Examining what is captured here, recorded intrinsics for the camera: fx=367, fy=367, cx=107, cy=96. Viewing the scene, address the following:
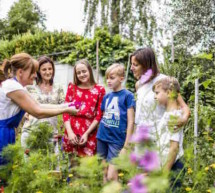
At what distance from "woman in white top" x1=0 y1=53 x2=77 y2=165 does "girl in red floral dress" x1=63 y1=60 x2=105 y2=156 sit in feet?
2.94

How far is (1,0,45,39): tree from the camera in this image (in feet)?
76.2

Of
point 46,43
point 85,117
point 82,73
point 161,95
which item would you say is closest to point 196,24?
point 46,43

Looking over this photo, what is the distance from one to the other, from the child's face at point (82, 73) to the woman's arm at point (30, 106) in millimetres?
1012

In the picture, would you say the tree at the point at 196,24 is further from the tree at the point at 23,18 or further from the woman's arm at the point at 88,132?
the tree at the point at 23,18

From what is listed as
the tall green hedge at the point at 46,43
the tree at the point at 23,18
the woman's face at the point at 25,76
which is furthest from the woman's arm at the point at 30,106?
the tree at the point at 23,18

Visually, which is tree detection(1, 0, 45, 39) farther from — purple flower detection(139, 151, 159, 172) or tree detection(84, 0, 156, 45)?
purple flower detection(139, 151, 159, 172)

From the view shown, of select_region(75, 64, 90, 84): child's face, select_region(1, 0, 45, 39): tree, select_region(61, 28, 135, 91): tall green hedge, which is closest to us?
select_region(75, 64, 90, 84): child's face

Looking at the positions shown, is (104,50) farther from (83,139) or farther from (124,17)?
(124,17)

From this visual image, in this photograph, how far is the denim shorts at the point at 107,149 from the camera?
122 inches

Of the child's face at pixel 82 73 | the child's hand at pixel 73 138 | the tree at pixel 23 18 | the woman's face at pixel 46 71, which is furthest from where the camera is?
the tree at pixel 23 18

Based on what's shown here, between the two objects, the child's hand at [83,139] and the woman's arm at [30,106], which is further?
the child's hand at [83,139]

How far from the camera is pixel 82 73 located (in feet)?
10.9

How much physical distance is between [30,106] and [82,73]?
1.16 m

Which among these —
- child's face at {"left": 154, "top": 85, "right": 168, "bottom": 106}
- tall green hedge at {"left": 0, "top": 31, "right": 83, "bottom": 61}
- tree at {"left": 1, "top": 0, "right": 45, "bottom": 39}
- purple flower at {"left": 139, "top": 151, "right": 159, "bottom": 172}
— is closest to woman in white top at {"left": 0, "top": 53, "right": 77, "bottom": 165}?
child's face at {"left": 154, "top": 85, "right": 168, "bottom": 106}
